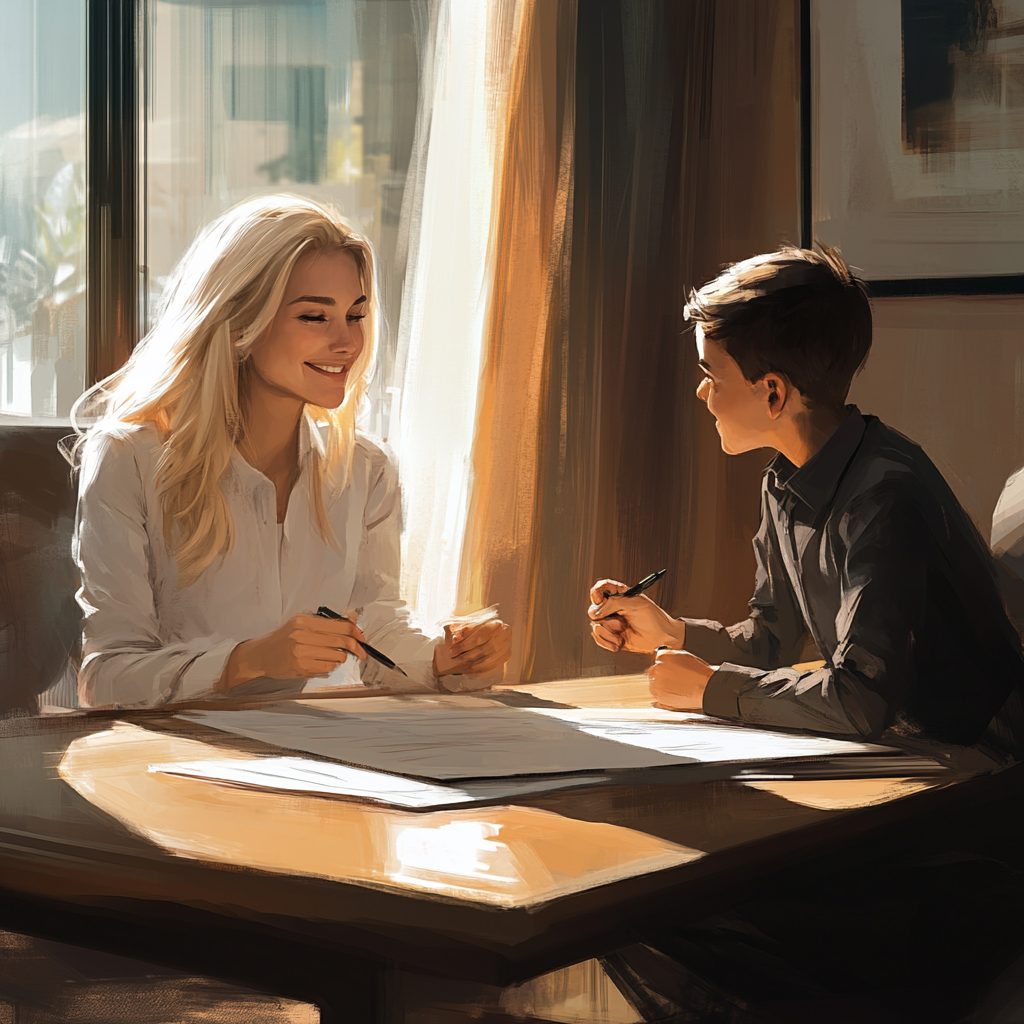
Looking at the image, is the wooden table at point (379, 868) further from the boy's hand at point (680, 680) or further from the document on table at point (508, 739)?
the boy's hand at point (680, 680)

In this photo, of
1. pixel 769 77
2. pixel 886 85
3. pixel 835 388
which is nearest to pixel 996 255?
pixel 886 85

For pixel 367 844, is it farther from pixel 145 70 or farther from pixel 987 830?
pixel 145 70

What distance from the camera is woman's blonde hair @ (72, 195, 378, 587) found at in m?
1.48

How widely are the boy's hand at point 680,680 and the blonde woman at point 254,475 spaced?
30 cm

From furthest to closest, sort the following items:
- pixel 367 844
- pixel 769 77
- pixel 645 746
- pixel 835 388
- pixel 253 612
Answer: pixel 769 77, pixel 253 612, pixel 835 388, pixel 645 746, pixel 367 844

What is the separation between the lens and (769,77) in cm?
200

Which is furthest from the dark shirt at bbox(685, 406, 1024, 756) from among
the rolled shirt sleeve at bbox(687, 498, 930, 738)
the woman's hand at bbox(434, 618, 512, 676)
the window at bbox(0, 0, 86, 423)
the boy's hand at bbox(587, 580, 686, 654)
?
the window at bbox(0, 0, 86, 423)

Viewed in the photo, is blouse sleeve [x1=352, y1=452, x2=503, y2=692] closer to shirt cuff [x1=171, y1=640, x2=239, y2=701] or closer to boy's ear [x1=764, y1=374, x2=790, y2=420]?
shirt cuff [x1=171, y1=640, x2=239, y2=701]

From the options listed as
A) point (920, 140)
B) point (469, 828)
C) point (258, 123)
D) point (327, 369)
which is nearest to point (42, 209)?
point (258, 123)

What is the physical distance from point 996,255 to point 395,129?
110cm

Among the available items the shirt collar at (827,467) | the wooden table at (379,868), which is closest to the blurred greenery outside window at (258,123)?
the shirt collar at (827,467)

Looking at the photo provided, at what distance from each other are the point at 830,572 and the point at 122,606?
2.60ft

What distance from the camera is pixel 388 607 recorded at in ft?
5.12

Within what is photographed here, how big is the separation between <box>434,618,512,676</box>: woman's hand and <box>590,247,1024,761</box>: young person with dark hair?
120mm
